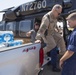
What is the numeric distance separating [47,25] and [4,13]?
3.80 metres

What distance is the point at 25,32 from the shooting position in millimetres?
7391

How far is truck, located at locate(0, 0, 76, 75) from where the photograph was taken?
122 inches

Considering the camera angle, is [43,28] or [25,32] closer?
[43,28]

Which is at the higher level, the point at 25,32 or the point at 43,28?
the point at 43,28

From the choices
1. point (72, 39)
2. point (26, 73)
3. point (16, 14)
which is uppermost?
point (16, 14)

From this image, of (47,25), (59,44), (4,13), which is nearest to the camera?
(47,25)

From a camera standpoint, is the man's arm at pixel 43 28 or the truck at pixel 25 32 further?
the man's arm at pixel 43 28

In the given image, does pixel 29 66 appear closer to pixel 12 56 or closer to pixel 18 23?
Answer: pixel 12 56

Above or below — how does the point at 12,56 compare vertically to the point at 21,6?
below

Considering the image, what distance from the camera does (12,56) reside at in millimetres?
3105

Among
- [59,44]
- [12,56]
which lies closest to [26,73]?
[12,56]

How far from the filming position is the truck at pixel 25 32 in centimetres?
310

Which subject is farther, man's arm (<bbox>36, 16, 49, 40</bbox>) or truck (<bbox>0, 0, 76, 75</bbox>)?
man's arm (<bbox>36, 16, 49, 40</bbox>)

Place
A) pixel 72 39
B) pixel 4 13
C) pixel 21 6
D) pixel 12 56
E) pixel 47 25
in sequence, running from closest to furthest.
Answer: pixel 12 56 → pixel 72 39 → pixel 47 25 → pixel 21 6 → pixel 4 13
